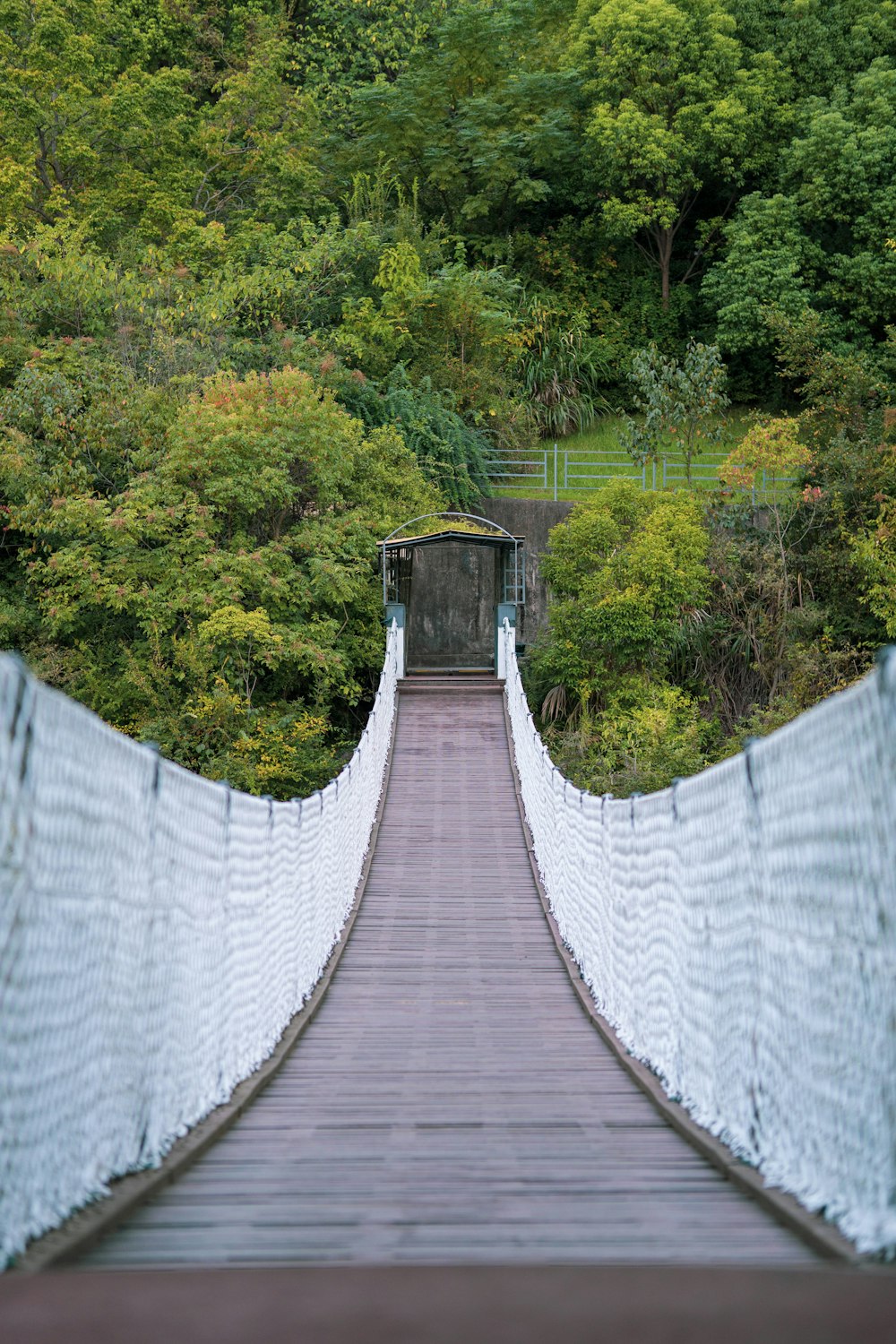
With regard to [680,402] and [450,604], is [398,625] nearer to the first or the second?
[450,604]

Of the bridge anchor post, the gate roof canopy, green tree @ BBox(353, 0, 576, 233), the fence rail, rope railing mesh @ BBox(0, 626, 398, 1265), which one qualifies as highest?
green tree @ BBox(353, 0, 576, 233)

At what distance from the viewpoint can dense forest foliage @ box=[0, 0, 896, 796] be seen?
1653 centimetres

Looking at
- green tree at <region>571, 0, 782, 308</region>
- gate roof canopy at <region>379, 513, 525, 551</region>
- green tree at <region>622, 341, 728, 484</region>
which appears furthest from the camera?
green tree at <region>571, 0, 782, 308</region>

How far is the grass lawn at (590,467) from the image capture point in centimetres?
2244

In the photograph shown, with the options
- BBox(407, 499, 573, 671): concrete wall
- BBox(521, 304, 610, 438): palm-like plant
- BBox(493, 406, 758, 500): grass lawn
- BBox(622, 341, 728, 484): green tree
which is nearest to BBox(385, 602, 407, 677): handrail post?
BBox(407, 499, 573, 671): concrete wall

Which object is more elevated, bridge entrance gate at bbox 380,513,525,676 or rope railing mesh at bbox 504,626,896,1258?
bridge entrance gate at bbox 380,513,525,676

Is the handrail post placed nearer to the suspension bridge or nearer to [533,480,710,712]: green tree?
[533,480,710,712]: green tree

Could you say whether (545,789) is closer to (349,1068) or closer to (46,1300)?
(349,1068)

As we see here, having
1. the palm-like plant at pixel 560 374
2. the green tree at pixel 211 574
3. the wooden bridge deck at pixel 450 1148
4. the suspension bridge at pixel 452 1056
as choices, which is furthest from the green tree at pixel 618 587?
the suspension bridge at pixel 452 1056

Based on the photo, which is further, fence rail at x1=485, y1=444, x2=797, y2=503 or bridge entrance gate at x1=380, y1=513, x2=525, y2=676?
fence rail at x1=485, y1=444, x2=797, y2=503

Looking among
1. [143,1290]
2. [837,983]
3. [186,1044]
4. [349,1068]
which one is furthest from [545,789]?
[143,1290]

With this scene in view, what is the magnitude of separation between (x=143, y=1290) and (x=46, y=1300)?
14 centimetres

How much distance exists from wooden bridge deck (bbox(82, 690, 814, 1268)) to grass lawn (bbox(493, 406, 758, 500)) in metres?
14.0

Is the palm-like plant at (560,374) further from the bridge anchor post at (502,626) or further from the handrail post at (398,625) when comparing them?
the handrail post at (398,625)
